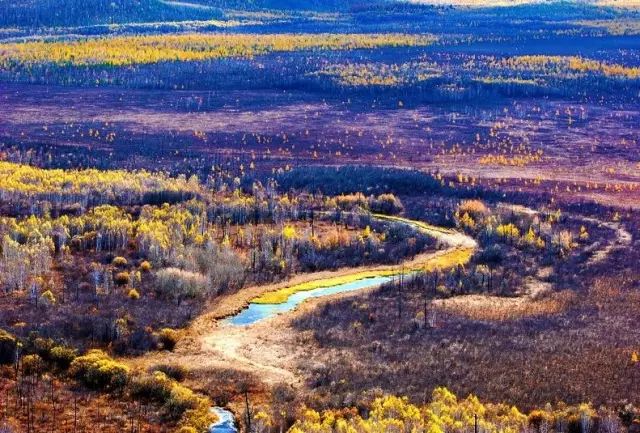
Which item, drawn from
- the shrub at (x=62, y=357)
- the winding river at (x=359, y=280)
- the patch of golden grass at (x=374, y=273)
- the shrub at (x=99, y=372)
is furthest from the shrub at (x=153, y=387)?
the patch of golden grass at (x=374, y=273)

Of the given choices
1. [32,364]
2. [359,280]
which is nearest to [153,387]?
[32,364]

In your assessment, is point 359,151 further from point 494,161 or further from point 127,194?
point 127,194

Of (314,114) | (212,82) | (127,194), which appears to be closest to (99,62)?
(212,82)

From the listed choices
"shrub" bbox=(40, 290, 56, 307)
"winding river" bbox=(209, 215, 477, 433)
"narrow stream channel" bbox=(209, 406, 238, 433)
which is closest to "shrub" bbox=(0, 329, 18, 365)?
"shrub" bbox=(40, 290, 56, 307)

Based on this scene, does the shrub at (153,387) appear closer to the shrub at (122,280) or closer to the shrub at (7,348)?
the shrub at (7,348)

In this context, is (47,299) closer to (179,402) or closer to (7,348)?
(7,348)
